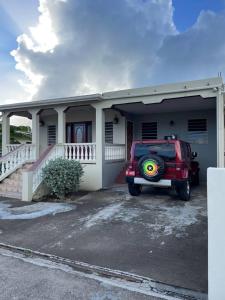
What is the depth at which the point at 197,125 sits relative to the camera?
470 inches

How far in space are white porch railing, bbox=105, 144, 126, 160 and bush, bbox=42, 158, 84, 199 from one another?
241 cm

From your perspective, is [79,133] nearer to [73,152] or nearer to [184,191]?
[73,152]

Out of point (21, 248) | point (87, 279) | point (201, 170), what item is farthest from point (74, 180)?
point (201, 170)

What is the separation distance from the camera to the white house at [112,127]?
8.50 meters

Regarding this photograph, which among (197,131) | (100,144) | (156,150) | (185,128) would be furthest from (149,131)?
(156,150)

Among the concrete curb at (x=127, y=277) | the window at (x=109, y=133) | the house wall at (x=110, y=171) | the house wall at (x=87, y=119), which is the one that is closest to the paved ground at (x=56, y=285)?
the concrete curb at (x=127, y=277)

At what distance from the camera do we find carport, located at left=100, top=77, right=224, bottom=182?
832cm

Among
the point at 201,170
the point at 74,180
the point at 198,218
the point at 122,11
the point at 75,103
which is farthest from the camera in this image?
the point at 122,11

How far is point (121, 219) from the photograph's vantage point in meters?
5.78

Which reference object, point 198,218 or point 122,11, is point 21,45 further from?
point 198,218

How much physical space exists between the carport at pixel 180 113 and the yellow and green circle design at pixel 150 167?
7.68 feet

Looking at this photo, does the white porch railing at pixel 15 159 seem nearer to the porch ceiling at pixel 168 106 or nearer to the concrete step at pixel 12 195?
the concrete step at pixel 12 195

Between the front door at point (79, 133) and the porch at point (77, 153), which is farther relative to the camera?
the front door at point (79, 133)

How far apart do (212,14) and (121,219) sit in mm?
11921
